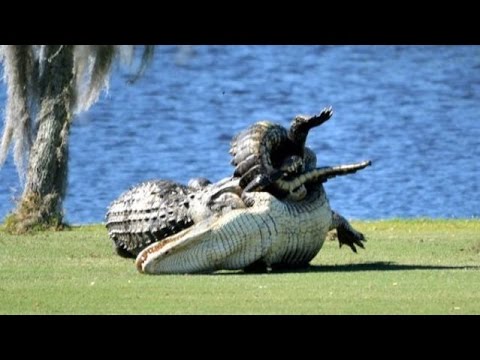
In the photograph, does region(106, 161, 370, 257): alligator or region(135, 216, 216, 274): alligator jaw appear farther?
region(106, 161, 370, 257): alligator

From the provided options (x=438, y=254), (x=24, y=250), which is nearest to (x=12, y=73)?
(x=24, y=250)

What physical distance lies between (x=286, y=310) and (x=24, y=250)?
4.62 meters

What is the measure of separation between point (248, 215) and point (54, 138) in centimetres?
498

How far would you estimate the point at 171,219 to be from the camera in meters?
15.1

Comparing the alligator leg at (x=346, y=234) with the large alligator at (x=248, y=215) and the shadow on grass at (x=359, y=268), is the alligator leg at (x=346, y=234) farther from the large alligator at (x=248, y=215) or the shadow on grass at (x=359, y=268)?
the shadow on grass at (x=359, y=268)

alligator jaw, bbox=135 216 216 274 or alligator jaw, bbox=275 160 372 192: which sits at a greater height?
alligator jaw, bbox=275 160 372 192

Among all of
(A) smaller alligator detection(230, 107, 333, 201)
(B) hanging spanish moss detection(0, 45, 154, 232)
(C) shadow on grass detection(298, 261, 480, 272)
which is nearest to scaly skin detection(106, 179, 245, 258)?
(A) smaller alligator detection(230, 107, 333, 201)

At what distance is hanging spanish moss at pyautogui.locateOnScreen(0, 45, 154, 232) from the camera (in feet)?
61.3

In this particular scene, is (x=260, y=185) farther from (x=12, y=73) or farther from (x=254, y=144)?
(x=12, y=73)

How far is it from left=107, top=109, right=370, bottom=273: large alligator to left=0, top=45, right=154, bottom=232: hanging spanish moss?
3.10 meters

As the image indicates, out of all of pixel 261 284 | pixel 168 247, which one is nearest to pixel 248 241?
pixel 168 247

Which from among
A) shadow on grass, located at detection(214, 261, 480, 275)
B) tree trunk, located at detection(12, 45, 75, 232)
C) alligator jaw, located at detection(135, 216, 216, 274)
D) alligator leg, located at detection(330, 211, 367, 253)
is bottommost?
tree trunk, located at detection(12, 45, 75, 232)

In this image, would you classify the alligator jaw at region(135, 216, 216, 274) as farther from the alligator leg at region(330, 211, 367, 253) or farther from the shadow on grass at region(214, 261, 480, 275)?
the alligator leg at region(330, 211, 367, 253)

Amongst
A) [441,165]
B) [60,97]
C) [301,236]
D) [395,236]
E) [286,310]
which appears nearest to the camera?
[286,310]
